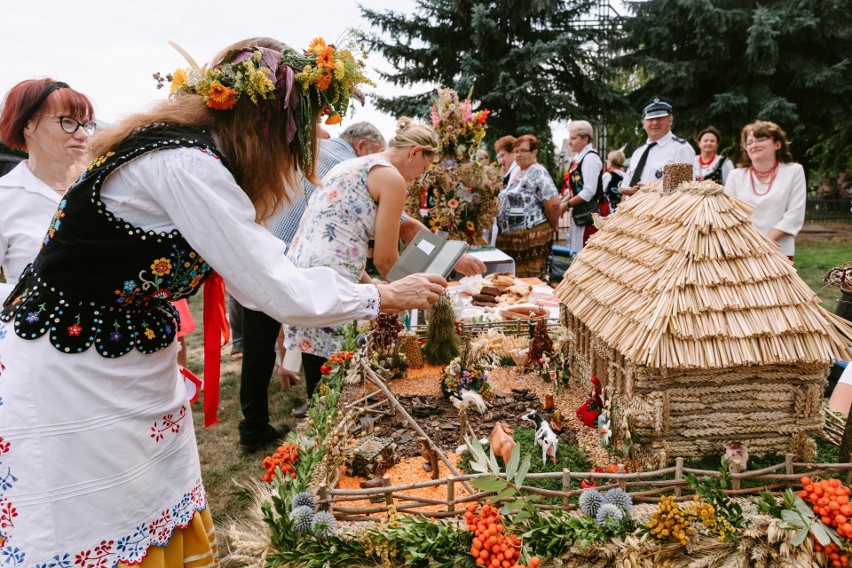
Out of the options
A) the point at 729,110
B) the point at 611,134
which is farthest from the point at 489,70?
the point at 611,134

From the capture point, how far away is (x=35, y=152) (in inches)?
106

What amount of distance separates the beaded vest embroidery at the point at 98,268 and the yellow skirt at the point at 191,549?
0.65 m

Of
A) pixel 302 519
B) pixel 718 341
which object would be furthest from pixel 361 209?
pixel 718 341

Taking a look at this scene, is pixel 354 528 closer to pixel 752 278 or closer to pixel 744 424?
pixel 744 424

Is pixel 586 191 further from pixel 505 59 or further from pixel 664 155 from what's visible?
pixel 505 59

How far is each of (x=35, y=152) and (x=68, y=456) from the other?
73.7 inches

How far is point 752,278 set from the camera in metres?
2.21

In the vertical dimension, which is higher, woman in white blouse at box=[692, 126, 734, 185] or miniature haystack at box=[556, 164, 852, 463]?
woman in white blouse at box=[692, 126, 734, 185]

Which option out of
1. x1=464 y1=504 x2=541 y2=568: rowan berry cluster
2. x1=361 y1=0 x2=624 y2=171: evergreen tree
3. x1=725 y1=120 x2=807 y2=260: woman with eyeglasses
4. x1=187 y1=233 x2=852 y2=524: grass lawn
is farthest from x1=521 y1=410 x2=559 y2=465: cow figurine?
x1=361 y1=0 x2=624 y2=171: evergreen tree

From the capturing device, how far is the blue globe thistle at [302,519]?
1.85 metres

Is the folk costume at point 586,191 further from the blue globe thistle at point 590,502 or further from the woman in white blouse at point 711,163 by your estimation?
the blue globe thistle at point 590,502

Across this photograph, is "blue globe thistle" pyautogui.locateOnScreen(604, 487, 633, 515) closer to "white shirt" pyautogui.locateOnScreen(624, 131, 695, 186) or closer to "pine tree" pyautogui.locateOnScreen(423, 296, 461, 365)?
"pine tree" pyautogui.locateOnScreen(423, 296, 461, 365)

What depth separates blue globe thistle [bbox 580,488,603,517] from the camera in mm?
1871

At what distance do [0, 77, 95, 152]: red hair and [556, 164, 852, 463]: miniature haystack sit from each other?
8.93 ft
